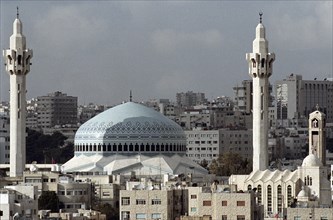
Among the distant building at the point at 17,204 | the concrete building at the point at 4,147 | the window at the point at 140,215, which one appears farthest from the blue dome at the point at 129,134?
the distant building at the point at 17,204

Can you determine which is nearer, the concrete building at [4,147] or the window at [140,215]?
the window at [140,215]

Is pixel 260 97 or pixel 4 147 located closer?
pixel 260 97

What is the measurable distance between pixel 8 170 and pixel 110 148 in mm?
8315

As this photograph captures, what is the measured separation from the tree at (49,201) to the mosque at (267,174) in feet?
23.0

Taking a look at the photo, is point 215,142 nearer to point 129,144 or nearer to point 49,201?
point 129,144

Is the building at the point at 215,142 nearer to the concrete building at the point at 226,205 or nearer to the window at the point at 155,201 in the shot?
the window at the point at 155,201

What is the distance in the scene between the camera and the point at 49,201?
77562mm

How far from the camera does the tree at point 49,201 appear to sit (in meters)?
76.5

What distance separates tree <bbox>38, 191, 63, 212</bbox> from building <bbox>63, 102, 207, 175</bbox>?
50.8 ft

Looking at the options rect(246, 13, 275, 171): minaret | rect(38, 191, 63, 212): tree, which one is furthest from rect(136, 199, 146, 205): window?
rect(246, 13, 275, 171): minaret

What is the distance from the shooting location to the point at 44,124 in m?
198

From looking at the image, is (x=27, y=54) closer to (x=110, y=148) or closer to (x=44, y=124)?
(x=110, y=148)

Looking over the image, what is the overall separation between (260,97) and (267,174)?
484 centimetres

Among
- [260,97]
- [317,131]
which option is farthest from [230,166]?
[260,97]
